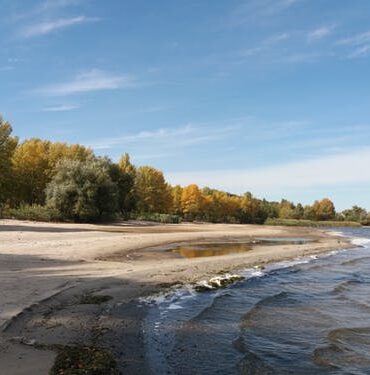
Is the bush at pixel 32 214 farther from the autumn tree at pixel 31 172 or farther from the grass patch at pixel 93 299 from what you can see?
the grass patch at pixel 93 299

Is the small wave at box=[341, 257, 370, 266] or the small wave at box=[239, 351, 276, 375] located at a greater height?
the small wave at box=[341, 257, 370, 266]

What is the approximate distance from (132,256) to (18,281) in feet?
39.1

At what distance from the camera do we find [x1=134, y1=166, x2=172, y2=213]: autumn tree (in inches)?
3716

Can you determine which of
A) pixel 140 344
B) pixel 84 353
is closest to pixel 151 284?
pixel 140 344

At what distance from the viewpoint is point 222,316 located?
565 inches

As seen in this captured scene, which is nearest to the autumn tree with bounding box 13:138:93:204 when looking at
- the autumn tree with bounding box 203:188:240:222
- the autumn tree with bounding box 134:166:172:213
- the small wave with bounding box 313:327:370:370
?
the autumn tree with bounding box 134:166:172:213

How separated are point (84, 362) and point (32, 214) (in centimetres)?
4820

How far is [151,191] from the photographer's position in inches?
3804

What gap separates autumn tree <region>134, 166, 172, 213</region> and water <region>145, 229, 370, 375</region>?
73303 mm

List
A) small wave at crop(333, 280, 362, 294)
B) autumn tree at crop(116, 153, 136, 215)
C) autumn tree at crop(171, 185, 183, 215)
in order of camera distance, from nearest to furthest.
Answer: small wave at crop(333, 280, 362, 294), autumn tree at crop(116, 153, 136, 215), autumn tree at crop(171, 185, 183, 215)

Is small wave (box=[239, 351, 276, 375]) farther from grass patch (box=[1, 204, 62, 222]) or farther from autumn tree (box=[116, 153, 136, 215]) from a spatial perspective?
autumn tree (box=[116, 153, 136, 215])

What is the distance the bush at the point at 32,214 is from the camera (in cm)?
A: 5314

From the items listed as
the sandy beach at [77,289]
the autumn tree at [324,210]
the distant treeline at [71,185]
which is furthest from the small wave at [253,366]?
A: the autumn tree at [324,210]

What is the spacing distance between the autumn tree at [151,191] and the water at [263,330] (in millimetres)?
73303
